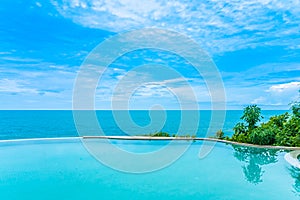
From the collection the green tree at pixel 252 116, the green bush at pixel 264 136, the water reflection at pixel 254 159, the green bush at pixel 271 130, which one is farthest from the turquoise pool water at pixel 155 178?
the green tree at pixel 252 116

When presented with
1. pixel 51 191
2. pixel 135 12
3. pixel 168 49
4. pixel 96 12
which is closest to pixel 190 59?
pixel 168 49

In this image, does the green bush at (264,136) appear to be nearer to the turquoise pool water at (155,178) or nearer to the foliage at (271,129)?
the foliage at (271,129)

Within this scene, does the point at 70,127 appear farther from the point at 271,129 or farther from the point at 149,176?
the point at 149,176

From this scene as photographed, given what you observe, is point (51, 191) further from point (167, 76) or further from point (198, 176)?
point (167, 76)

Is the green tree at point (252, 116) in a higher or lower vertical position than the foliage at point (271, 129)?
higher

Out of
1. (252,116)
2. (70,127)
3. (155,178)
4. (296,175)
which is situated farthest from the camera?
(70,127)

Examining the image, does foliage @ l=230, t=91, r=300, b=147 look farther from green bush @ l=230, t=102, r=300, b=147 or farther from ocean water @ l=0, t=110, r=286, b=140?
ocean water @ l=0, t=110, r=286, b=140

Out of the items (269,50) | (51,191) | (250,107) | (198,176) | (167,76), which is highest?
(269,50)

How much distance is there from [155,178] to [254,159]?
431cm

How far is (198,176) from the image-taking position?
22.7ft

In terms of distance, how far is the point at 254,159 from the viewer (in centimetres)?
908

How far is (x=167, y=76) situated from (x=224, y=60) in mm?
7099

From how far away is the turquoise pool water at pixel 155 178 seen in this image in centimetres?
562

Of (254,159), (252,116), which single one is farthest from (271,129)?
(254,159)
